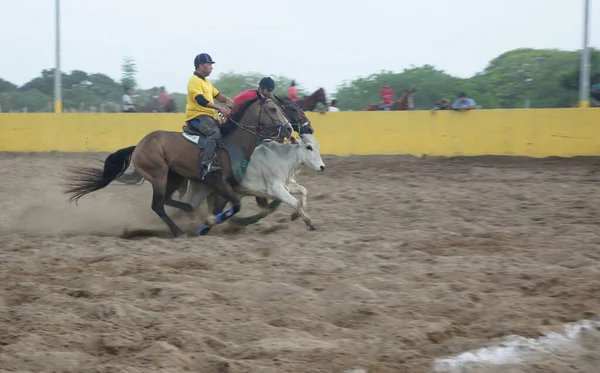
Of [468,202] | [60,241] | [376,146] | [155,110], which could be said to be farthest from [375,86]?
[60,241]

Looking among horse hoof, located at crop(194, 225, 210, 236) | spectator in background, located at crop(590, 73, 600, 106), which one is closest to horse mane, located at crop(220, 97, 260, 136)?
horse hoof, located at crop(194, 225, 210, 236)

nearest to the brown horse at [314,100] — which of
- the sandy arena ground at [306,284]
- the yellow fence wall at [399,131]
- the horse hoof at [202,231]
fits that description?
the yellow fence wall at [399,131]

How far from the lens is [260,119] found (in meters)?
9.79

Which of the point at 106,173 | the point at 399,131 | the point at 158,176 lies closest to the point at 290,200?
Answer: the point at 158,176

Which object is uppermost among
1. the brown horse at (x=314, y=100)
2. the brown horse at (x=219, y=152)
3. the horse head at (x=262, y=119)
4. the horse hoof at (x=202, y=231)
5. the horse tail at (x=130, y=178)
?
the brown horse at (x=314, y=100)

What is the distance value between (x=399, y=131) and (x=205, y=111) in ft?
26.3

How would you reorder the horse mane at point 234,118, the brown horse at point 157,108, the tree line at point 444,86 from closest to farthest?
1. the horse mane at point 234,118
2. the brown horse at point 157,108
3. the tree line at point 444,86

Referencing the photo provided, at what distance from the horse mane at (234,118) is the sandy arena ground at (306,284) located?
1317mm

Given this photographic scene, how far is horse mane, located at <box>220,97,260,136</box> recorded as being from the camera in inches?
389

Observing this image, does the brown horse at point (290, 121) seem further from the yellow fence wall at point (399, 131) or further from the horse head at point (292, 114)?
the yellow fence wall at point (399, 131)

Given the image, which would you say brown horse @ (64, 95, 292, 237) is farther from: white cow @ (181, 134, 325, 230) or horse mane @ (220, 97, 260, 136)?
white cow @ (181, 134, 325, 230)

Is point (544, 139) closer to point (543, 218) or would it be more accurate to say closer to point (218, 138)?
point (543, 218)

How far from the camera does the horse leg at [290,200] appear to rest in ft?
31.3

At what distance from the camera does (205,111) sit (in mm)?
9906
